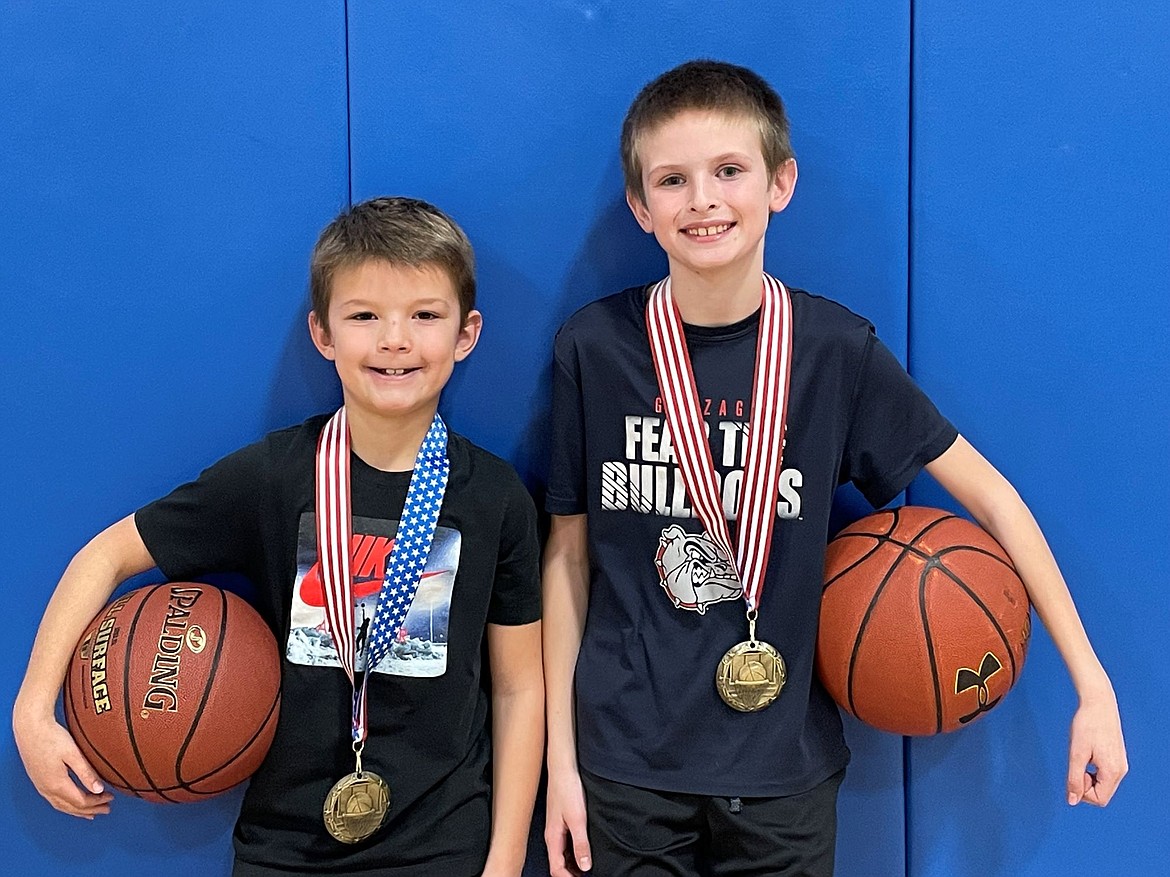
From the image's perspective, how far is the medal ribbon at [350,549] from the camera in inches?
61.5

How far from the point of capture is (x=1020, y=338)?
1737 millimetres

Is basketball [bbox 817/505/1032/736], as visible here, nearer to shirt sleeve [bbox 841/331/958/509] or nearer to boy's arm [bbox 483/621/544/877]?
shirt sleeve [bbox 841/331/958/509]

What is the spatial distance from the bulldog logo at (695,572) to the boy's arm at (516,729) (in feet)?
0.75

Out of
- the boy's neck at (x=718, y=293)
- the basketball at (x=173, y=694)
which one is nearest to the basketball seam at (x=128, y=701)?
the basketball at (x=173, y=694)

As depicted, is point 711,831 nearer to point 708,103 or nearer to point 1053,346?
point 1053,346

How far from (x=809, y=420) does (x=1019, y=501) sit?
1.13 ft

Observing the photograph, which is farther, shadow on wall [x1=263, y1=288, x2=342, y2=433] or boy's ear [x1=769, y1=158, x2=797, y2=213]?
shadow on wall [x1=263, y1=288, x2=342, y2=433]

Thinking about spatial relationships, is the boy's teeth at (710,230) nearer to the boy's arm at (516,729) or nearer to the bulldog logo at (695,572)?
the bulldog logo at (695,572)

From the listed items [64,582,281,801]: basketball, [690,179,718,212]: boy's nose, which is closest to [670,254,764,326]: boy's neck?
[690,179,718,212]: boy's nose

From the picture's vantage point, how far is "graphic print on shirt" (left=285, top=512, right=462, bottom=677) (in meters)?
1.59

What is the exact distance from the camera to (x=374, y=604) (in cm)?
159

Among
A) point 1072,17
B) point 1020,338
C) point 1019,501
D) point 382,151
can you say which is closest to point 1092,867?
point 1019,501

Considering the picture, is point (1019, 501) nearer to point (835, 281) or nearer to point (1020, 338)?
point (1020, 338)

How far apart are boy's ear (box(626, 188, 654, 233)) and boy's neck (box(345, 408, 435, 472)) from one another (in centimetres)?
43
